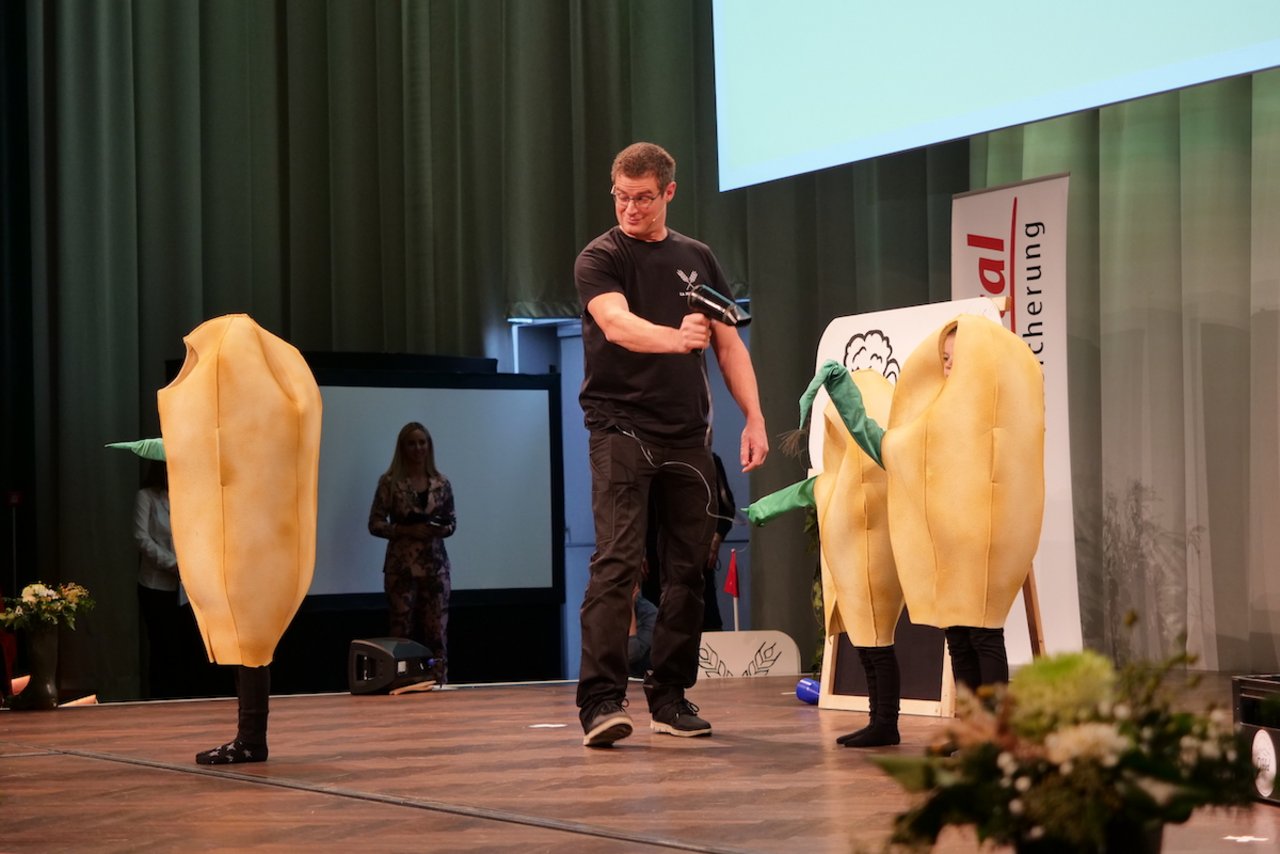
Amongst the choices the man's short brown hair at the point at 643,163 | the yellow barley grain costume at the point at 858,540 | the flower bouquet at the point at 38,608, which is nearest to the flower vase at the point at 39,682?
the flower bouquet at the point at 38,608

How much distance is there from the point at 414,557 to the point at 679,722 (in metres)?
3.25

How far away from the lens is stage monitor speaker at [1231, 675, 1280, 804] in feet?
7.63

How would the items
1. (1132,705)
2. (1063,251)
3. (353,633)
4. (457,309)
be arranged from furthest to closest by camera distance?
1. (457,309)
2. (353,633)
3. (1063,251)
4. (1132,705)

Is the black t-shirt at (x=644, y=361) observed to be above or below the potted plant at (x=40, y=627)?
above

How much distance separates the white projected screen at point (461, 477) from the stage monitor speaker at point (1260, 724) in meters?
5.03

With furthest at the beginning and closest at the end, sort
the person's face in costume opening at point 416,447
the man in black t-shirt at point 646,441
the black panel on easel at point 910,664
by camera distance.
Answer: the person's face in costume opening at point 416,447
the black panel on easel at point 910,664
the man in black t-shirt at point 646,441

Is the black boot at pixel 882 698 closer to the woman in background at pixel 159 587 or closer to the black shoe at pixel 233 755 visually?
the black shoe at pixel 233 755

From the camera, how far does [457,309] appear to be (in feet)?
26.1

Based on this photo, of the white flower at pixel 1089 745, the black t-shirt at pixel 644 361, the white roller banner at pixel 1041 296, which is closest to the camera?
the white flower at pixel 1089 745

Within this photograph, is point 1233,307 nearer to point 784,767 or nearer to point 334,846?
point 784,767

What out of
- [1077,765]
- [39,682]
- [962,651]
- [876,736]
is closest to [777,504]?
[876,736]

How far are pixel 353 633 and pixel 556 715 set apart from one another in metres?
2.86

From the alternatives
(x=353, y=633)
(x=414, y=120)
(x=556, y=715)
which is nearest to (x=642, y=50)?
(x=414, y=120)

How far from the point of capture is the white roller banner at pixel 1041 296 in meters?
4.70
